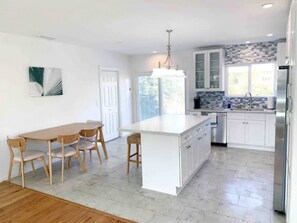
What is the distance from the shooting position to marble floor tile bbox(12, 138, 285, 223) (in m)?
2.68

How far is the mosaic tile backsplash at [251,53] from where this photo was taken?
17.4 ft

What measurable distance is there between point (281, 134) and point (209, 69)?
3404 millimetres

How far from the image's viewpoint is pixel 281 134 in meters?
2.53

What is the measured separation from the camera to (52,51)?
4562mm

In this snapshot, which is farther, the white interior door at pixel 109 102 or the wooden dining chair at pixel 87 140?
the white interior door at pixel 109 102

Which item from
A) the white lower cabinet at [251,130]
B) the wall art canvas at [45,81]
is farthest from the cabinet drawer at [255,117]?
the wall art canvas at [45,81]

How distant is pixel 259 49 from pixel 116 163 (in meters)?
4.26

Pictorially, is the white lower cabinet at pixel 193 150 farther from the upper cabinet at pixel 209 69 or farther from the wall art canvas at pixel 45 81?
the wall art canvas at pixel 45 81

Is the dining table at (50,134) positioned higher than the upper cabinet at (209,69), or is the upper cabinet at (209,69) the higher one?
the upper cabinet at (209,69)

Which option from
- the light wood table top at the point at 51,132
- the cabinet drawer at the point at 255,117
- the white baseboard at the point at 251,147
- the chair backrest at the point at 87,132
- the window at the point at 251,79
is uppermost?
the window at the point at 251,79

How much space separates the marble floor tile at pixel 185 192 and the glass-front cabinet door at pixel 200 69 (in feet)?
6.75

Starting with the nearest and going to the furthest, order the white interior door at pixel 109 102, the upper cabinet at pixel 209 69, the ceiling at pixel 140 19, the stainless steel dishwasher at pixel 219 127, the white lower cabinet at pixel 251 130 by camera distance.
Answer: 1. the ceiling at pixel 140 19
2. the white lower cabinet at pixel 251 130
3. the stainless steel dishwasher at pixel 219 127
4. the upper cabinet at pixel 209 69
5. the white interior door at pixel 109 102

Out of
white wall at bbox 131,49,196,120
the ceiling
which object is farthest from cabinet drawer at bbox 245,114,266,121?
the ceiling

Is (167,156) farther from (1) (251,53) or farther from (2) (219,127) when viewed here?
(1) (251,53)
